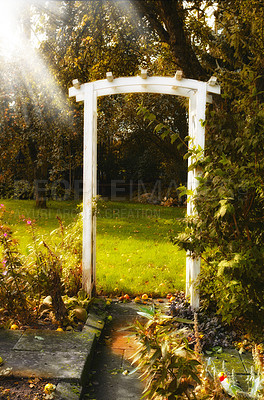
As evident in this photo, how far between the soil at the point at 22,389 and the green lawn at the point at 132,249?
4.77 feet

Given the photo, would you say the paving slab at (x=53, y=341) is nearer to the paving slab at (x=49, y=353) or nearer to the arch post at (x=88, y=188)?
the paving slab at (x=49, y=353)

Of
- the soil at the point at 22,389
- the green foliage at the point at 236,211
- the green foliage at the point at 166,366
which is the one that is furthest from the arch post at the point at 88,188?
the green foliage at the point at 166,366

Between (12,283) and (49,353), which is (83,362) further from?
(12,283)

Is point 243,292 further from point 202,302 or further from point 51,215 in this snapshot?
point 51,215

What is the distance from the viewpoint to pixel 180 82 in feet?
13.4

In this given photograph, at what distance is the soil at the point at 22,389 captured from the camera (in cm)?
241

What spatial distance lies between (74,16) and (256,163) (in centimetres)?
558

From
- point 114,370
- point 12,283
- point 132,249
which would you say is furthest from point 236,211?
point 132,249

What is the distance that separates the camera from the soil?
2.41 metres

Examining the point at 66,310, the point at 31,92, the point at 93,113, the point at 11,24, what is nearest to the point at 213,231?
the point at 66,310

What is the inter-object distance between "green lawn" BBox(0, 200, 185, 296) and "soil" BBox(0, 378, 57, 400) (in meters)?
1.45

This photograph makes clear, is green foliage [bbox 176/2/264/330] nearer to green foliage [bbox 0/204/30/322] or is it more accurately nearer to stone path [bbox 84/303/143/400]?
stone path [bbox 84/303/143/400]

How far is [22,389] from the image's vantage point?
2496mm

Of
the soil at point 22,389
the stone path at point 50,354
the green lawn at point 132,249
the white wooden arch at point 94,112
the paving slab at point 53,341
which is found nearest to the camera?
the soil at point 22,389
